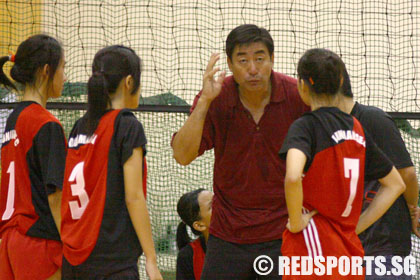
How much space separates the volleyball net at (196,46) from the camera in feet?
13.4

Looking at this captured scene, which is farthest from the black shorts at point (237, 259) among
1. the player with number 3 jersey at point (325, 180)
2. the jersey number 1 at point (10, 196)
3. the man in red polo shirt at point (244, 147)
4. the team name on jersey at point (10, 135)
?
the team name on jersey at point (10, 135)

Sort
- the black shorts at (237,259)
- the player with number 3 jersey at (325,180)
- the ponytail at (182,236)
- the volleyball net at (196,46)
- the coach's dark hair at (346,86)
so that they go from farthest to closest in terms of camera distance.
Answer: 1. the volleyball net at (196,46)
2. the ponytail at (182,236)
3. the black shorts at (237,259)
4. the coach's dark hair at (346,86)
5. the player with number 3 jersey at (325,180)

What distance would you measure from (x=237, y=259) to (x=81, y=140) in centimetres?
78

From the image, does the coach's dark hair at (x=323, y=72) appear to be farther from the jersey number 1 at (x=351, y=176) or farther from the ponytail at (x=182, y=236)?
the ponytail at (x=182, y=236)

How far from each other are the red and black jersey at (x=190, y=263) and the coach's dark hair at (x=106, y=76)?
4.45ft

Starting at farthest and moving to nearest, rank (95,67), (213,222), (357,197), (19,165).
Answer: (213,222), (19,165), (95,67), (357,197)

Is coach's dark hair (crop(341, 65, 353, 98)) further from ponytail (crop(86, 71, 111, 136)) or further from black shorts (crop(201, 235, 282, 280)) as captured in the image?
ponytail (crop(86, 71, 111, 136))

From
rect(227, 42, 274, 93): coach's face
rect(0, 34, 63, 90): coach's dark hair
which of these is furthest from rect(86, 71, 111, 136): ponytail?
rect(227, 42, 274, 93): coach's face

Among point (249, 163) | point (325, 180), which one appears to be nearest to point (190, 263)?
point (249, 163)

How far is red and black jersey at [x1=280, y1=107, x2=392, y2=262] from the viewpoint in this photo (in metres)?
2.07

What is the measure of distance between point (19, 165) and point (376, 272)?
1485 millimetres

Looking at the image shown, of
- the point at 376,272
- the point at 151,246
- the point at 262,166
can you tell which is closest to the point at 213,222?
the point at 262,166

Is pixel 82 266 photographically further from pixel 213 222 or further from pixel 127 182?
pixel 213 222

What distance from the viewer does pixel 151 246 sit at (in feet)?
7.09
